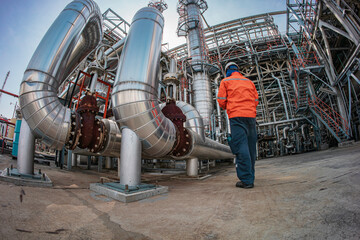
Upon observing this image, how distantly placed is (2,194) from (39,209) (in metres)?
0.43

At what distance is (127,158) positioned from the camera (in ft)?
6.08

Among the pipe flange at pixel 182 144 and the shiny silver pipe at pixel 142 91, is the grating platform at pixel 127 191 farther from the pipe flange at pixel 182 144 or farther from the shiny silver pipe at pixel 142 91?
the pipe flange at pixel 182 144

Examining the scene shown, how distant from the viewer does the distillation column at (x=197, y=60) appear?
10607mm

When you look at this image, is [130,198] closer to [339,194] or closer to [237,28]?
[339,194]

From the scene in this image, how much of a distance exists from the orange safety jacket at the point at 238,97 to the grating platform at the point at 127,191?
122 cm

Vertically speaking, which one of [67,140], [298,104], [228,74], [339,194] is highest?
[298,104]

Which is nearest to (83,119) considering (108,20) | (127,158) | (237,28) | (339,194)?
(127,158)

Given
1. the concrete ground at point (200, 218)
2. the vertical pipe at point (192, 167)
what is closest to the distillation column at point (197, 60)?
the vertical pipe at point (192, 167)

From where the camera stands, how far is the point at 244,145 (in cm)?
200

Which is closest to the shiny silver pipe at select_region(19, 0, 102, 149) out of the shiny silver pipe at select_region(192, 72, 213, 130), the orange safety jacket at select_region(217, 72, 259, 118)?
the orange safety jacket at select_region(217, 72, 259, 118)

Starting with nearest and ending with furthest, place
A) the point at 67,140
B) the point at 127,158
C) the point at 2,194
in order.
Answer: the point at 2,194 < the point at 127,158 < the point at 67,140

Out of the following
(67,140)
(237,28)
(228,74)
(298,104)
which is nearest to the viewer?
(67,140)

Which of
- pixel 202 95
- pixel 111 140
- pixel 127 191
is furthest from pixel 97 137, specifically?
pixel 202 95

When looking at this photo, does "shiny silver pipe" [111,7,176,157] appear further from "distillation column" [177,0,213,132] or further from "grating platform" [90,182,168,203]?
"distillation column" [177,0,213,132]
